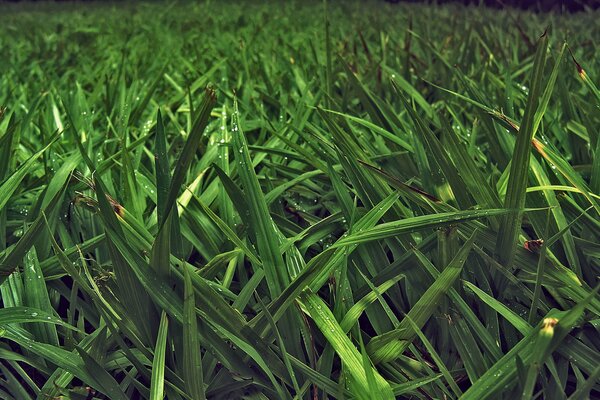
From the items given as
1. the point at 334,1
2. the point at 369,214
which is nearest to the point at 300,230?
the point at 369,214

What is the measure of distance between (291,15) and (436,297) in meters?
3.61

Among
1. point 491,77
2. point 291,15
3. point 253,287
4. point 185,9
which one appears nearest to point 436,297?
point 253,287

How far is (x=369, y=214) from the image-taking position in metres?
0.75

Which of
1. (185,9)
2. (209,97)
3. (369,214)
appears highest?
(209,97)

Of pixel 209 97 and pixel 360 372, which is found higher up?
pixel 209 97

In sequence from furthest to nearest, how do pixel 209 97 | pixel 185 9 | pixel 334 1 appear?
pixel 334 1 < pixel 185 9 < pixel 209 97

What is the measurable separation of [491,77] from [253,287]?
2.70 ft

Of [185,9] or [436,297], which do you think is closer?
[436,297]

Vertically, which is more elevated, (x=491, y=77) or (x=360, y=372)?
(x=491, y=77)

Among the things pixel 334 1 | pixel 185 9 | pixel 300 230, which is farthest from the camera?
pixel 334 1

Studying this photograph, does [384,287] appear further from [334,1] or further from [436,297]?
[334,1]

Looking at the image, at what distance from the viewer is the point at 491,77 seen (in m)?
1.30

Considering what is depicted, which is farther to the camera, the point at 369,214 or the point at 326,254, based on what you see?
the point at 369,214

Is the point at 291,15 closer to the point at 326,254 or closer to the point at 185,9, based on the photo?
the point at 185,9
